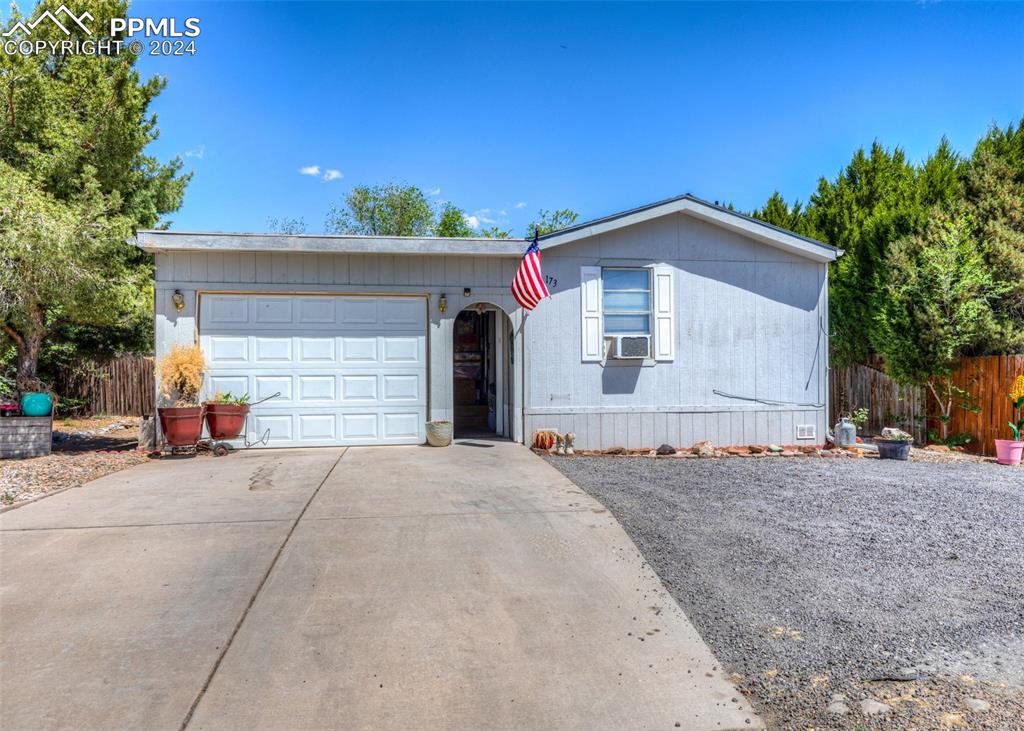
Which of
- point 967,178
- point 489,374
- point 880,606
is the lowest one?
point 880,606

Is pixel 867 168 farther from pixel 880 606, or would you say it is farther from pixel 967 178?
pixel 880 606

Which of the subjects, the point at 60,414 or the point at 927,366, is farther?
the point at 60,414

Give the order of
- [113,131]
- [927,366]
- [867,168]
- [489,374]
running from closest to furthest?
[927,366] → [489,374] → [113,131] → [867,168]

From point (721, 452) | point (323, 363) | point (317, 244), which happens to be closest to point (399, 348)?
point (323, 363)

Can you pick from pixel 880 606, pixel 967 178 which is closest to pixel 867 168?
pixel 967 178

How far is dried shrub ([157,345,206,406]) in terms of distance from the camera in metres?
7.49

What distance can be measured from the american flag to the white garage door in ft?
5.03

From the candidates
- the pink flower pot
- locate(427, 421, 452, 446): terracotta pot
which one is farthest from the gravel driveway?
locate(427, 421, 452, 446): terracotta pot

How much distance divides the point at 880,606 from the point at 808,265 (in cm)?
693

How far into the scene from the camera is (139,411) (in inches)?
560

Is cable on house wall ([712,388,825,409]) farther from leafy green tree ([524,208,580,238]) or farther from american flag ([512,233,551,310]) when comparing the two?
leafy green tree ([524,208,580,238])

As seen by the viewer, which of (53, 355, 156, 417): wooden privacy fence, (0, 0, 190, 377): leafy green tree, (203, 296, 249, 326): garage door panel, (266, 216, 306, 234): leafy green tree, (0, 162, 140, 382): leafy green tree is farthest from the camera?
(266, 216, 306, 234): leafy green tree

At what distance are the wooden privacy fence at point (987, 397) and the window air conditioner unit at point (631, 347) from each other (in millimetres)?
5661

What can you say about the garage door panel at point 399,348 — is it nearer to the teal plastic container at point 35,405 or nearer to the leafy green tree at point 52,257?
the leafy green tree at point 52,257
